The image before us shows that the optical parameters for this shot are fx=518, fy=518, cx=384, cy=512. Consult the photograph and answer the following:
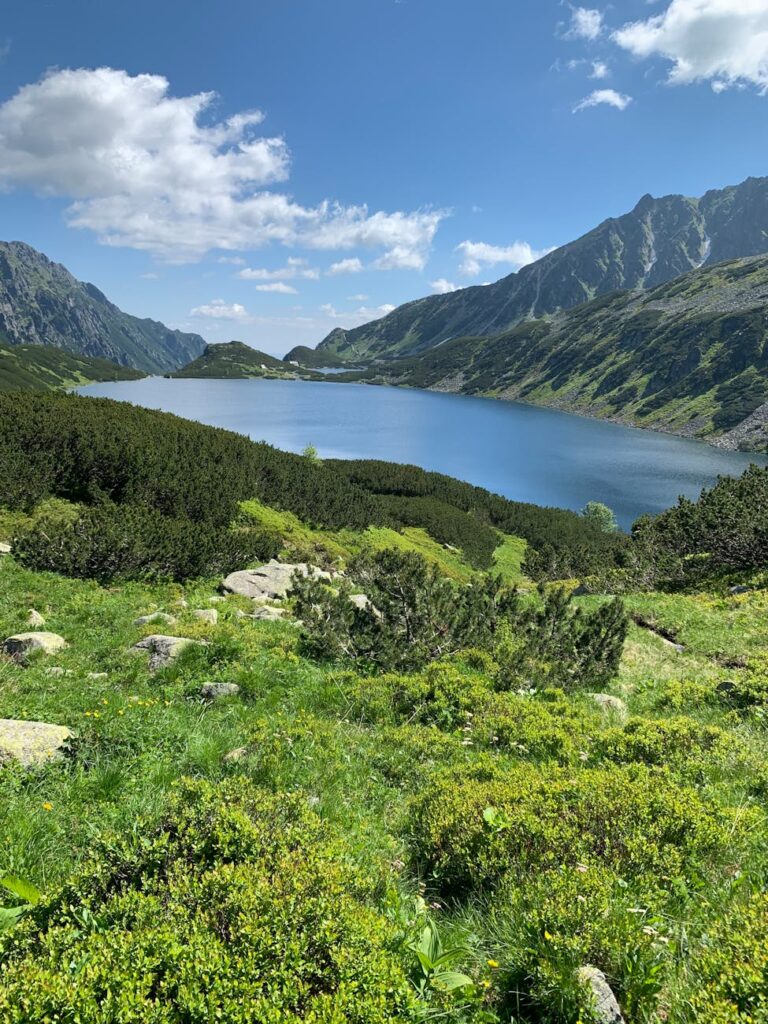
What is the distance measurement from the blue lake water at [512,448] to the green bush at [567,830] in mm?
73068

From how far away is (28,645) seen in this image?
9352 millimetres

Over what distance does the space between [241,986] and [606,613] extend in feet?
37.5

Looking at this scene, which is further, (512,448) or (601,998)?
(512,448)

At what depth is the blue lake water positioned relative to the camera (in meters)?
89.0

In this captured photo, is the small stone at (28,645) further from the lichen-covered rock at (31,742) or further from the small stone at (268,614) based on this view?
the small stone at (268,614)

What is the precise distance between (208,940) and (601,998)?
231 cm

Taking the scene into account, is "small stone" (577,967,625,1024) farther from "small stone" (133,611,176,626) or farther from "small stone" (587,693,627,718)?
"small stone" (133,611,176,626)

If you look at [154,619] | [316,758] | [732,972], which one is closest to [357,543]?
[154,619]

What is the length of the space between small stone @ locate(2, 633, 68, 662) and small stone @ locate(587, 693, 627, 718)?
1026 cm

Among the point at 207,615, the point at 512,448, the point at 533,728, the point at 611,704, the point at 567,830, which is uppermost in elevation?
the point at 512,448

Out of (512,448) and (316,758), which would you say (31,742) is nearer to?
(316,758)

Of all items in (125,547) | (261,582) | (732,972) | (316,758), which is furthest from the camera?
(261,582)

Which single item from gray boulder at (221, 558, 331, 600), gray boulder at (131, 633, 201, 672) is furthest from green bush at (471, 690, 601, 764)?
gray boulder at (221, 558, 331, 600)

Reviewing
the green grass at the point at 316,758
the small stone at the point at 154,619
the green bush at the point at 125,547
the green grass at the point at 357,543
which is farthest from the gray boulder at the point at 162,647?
the green grass at the point at 357,543
